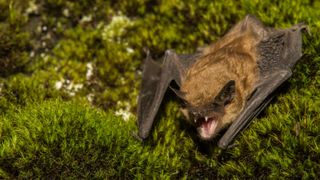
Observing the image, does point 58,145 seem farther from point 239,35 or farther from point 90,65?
point 239,35

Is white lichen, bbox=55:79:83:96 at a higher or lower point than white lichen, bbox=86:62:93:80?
lower

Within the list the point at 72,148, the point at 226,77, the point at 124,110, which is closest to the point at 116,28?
the point at 124,110

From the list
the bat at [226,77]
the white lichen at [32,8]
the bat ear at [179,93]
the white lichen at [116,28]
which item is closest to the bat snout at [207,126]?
the bat at [226,77]

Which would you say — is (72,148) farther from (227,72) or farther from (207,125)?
(227,72)

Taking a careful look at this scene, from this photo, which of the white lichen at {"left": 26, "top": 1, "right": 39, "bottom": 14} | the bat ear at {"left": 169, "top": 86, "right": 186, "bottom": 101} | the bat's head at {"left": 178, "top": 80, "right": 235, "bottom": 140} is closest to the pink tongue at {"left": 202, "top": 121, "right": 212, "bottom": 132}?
the bat's head at {"left": 178, "top": 80, "right": 235, "bottom": 140}

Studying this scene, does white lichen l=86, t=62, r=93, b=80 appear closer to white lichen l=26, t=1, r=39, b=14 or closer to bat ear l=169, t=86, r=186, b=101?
white lichen l=26, t=1, r=39, b=14
